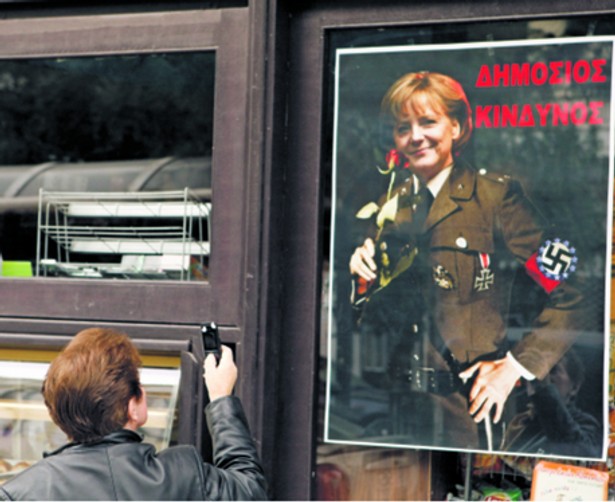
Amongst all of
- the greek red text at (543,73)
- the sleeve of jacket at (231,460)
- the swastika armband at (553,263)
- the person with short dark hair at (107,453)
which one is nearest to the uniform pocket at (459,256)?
the swastika armband at (553,263)

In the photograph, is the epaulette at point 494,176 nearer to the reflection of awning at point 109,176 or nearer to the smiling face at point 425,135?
the smiling face at point 425,135

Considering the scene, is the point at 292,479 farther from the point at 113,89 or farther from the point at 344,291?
the point at 113,89

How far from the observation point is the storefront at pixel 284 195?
3.41 m

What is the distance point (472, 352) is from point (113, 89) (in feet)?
5.25

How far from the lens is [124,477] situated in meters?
2.57

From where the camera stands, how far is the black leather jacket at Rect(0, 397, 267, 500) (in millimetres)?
2562

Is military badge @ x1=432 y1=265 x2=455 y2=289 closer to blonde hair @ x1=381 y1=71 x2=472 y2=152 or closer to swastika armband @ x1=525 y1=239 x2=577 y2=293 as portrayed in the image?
swastika armband @ x1=525 y1=239 x2=577 y2=293

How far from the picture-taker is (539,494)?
135 inches

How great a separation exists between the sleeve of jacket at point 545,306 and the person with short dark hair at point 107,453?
1067 mm

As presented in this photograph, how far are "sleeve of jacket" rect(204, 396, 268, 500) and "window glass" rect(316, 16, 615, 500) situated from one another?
0.75 meters

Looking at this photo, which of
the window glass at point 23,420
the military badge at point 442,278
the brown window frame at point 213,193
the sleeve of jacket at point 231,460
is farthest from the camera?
the window glass at point 23,420

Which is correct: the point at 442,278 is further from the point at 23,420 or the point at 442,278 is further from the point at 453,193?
the point at 23,420

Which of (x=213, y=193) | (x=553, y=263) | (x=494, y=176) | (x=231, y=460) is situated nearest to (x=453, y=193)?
(x=494, y=176)

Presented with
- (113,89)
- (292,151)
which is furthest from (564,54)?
(113,89)
